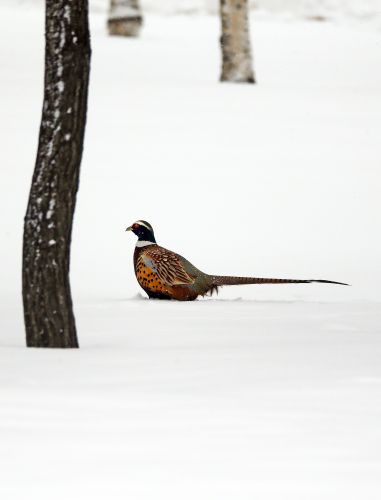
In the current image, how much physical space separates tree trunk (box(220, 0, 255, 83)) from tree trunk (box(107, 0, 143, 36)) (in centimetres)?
596

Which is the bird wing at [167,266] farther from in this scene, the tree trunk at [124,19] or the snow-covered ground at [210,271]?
the tree trunk at [124,19]

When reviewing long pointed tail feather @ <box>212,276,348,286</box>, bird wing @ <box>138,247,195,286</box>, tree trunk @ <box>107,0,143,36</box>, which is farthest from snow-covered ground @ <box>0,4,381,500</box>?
tree trunk @ <box>107,0,143,36</box>

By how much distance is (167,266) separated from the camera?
8.79 metres

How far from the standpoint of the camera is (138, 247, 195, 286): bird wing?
8.78m

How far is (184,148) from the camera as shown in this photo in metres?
14.9

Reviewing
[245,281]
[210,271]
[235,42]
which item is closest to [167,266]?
[245,281]

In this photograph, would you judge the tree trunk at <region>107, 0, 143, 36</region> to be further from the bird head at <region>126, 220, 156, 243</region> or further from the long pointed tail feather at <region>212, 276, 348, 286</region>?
the long pointed tail feather at <region>212, 276, 348, 286</region>

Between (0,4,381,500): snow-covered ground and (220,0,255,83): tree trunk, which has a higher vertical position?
(220,0,255,83): tree trunk

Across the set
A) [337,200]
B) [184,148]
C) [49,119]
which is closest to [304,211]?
[337,200]

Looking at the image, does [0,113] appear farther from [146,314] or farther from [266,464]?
[266,464]

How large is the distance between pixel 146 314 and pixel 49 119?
1836 mm

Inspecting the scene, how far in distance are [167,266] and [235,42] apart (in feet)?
32.7

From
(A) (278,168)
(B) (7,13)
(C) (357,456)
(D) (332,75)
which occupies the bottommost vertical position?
(C) (357,456)

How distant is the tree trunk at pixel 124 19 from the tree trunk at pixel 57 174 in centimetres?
1767
